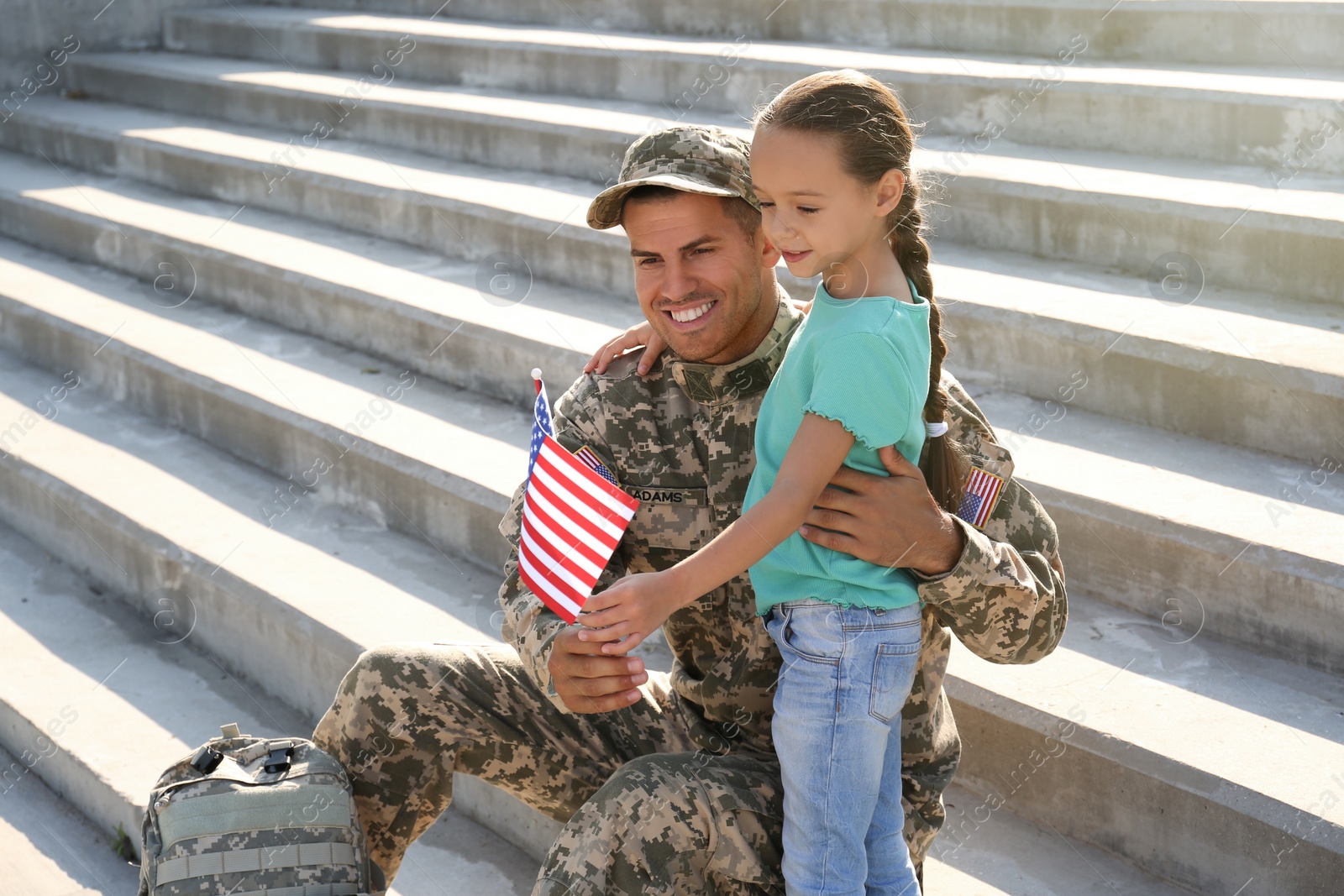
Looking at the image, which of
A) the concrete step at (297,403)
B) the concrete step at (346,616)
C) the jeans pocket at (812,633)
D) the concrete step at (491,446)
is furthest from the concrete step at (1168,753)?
the concrete step at (297,403)

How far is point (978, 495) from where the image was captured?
2.00m

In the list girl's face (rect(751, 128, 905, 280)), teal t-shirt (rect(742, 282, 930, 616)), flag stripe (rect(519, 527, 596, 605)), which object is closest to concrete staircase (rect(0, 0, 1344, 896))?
teal t-shirt (rect(742, 282, 930, 616))

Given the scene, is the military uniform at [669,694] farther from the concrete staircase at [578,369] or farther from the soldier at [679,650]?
the concrete staircase at [578,369]

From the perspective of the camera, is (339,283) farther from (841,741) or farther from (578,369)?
(841,741)

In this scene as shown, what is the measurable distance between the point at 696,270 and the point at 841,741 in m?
0.81

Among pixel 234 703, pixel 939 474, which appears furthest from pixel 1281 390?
pixel 234 703

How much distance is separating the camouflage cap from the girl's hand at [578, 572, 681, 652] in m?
0.66

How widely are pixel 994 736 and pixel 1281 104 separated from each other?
2.10 m

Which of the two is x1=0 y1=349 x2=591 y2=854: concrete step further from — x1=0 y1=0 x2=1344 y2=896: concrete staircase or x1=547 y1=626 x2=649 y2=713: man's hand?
x1=547 y1=626 x2=649 y2=713: man's hand

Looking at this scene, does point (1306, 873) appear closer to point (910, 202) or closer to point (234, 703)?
point (910, 202)

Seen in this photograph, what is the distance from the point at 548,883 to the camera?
1859 mm

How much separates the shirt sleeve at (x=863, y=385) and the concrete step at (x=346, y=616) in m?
0.91

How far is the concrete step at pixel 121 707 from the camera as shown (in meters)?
2.82

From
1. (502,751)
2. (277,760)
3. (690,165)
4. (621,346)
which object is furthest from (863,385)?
(277,760)
